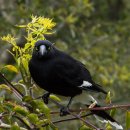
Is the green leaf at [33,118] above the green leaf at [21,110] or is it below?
below

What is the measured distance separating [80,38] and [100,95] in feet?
9.96

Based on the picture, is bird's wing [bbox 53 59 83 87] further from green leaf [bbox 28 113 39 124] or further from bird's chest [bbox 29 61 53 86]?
green leaf [bbox 28 113 39 124]

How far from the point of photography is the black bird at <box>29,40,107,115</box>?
314 centimetres

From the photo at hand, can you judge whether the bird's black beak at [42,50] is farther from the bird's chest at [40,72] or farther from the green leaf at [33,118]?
the green leaf at [33,118]

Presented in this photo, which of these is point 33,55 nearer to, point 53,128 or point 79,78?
point 79,78

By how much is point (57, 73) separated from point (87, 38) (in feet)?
10.5

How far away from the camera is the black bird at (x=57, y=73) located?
3137 millimetres

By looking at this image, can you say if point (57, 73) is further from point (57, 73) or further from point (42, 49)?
point (42, 49)

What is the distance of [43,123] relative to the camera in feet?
7.98

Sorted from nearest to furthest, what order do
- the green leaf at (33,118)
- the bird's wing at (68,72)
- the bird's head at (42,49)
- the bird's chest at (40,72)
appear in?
1. the green leaf at (33,118)
2. the bird's head at (42,49)
3. the bird's chest at (40,72)
4. the bird's wing at (68,72)

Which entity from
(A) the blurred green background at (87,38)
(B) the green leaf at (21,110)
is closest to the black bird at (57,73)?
(B) the green leaf at (21,110)

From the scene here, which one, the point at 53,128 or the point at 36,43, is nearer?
the point at 53,128

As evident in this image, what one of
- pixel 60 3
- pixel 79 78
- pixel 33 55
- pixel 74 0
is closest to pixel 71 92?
pixel 79 78

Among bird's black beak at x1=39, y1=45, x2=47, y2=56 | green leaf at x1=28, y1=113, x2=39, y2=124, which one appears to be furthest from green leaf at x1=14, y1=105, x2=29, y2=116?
bird's black beak at x1=39, y1=45, x2=47, y2=56
